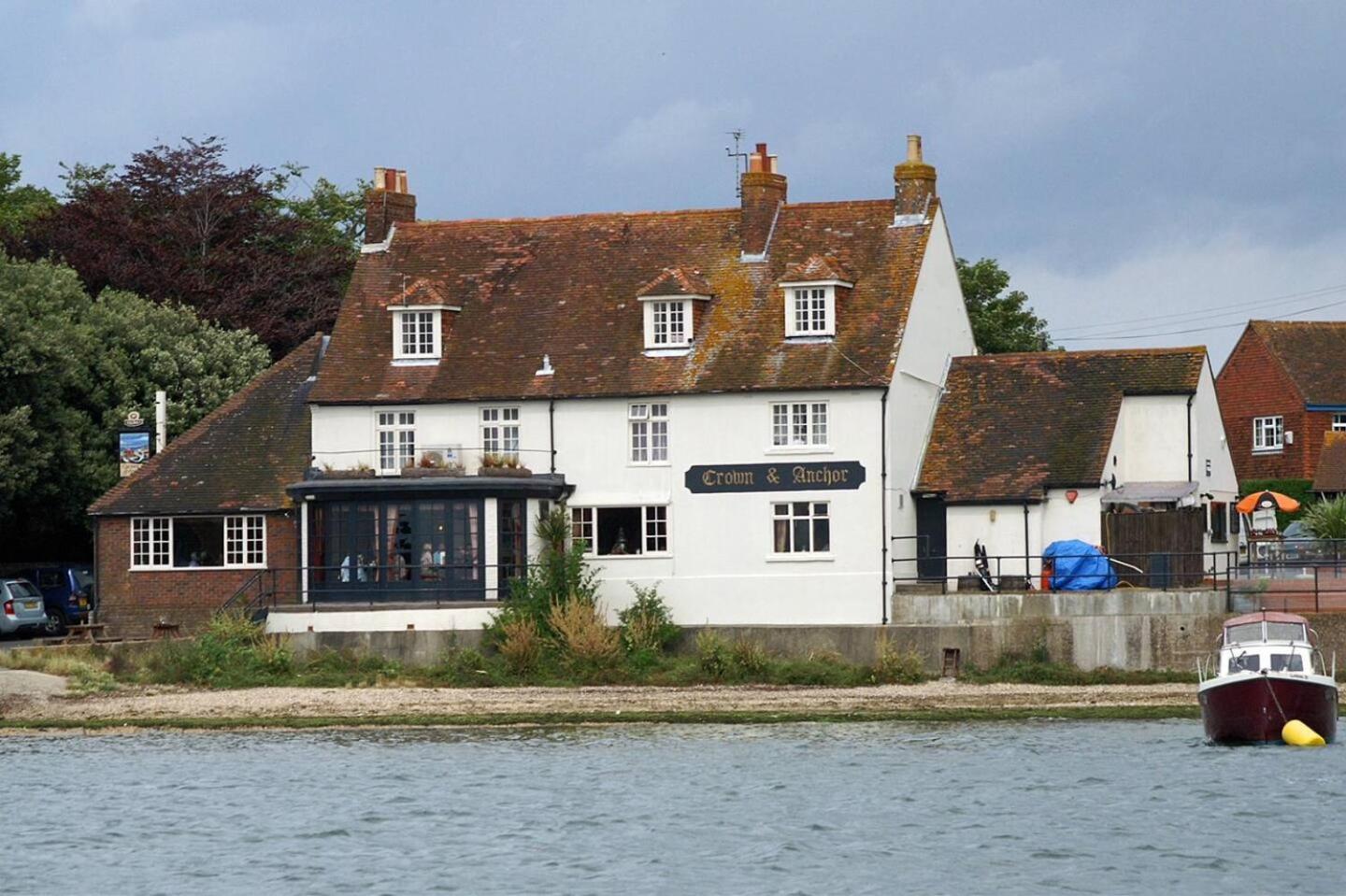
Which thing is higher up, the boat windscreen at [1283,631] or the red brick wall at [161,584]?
the red brick wall at [161,584]

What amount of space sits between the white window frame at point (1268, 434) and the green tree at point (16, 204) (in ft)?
128

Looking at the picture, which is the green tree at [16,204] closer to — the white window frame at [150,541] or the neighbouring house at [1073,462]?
the white window frame at [150,541]

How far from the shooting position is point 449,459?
56.7 metres

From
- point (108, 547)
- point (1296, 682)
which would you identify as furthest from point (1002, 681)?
point (108, 547)

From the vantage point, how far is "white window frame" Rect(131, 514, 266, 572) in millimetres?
Result: 58219

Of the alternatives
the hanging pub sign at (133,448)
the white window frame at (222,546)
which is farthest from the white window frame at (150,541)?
the hanging pub sign at (133,448)

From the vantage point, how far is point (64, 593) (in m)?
66.2

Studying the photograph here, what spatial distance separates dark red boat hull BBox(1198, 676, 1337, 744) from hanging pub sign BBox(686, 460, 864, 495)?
13.6 meters

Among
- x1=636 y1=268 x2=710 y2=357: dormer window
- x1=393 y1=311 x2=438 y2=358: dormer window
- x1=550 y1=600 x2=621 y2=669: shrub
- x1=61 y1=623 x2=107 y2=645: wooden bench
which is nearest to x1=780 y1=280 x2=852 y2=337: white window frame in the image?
x1=636 y1=268 x2=710 y2=357: dormer window

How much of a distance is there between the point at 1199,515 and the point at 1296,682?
12.0m

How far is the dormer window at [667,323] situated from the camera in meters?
56.7

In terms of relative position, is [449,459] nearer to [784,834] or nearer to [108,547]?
[108,547]

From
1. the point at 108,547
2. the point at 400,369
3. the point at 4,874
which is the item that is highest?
the point at 400,369

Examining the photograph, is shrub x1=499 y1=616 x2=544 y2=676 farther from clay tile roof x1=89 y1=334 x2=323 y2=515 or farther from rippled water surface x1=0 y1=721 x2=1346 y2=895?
clay tile roof x1=89 y1=334 x2=323 y2=515
